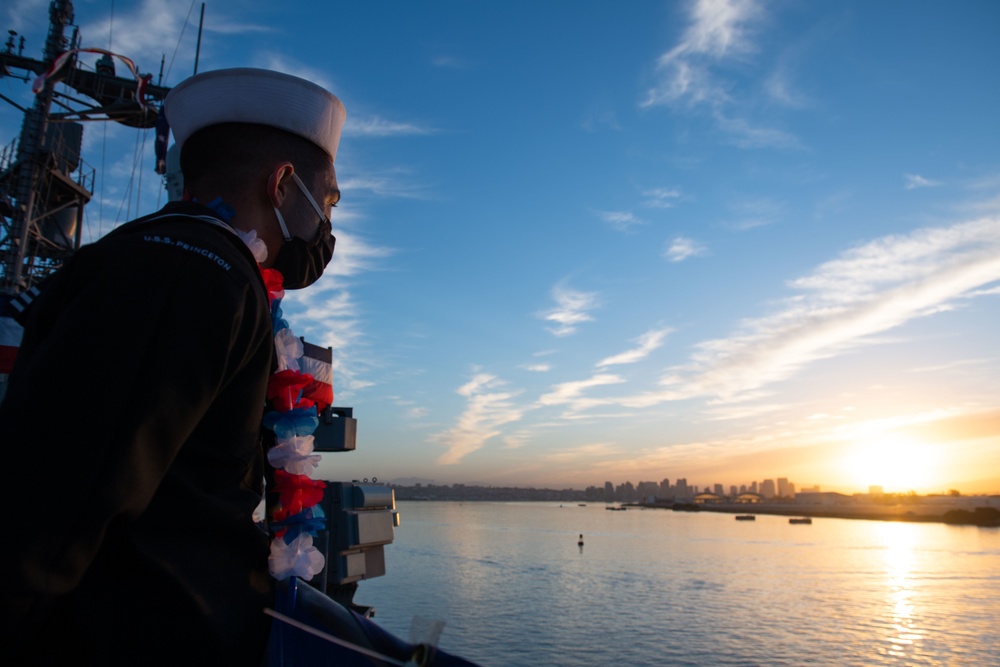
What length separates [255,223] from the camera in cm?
185

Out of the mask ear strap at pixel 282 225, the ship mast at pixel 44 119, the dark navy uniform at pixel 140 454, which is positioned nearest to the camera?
the dark navy uniform at pixel 140 454

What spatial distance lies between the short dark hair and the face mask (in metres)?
0.09

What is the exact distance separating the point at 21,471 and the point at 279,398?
36.3 inches

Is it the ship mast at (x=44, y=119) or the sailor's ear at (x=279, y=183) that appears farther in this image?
the ship mast at (x=44, y=119)

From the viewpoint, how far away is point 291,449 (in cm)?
195

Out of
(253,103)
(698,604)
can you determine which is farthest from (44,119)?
(698,604)

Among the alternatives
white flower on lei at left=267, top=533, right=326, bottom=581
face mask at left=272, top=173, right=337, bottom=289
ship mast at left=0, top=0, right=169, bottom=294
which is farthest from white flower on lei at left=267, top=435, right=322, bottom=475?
ship mast at left=0, top=0, right=169, bottom=294

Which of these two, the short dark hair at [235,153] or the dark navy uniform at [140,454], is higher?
the short dark hair at [235,153]

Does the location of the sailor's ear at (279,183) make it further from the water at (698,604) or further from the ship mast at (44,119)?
the ship mast at (44,119)

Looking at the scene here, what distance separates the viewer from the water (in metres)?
25.4

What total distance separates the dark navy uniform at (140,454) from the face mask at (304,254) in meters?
0.47

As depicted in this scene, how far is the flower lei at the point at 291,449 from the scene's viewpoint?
6.34ft

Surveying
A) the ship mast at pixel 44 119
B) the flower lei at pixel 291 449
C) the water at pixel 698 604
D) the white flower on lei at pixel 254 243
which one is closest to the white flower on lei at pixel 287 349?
the flower lei at pixel 291 449

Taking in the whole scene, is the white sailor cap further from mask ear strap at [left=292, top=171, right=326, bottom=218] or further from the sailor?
the sailor
